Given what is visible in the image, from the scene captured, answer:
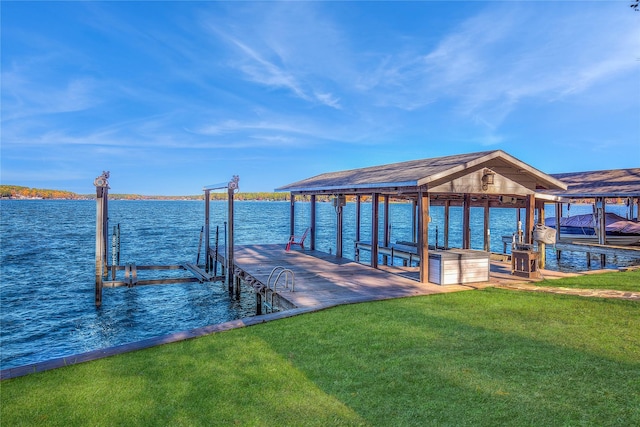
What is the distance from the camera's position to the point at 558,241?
20781 millimetres

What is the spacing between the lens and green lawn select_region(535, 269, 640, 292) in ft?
34.1

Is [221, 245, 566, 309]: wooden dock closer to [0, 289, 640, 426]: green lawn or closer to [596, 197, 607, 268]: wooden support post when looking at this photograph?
[0, 289, 640, 426]: green lawn

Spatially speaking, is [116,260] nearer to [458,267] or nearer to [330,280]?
[330,280]

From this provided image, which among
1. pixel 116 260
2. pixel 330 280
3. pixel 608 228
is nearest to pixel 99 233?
pixel 116 260

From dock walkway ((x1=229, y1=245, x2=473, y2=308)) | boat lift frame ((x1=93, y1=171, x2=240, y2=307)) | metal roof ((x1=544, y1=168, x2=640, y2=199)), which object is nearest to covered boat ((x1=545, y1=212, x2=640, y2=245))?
metal roof ((x1=544, y1=168, x2=640, y2=199))

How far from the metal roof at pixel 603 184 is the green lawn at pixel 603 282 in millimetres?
4999

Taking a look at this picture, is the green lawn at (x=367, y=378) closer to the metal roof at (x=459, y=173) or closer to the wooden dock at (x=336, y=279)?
the wooden dock at (x=336, y=279)

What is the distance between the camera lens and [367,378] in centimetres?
519

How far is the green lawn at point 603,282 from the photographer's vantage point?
34.1 feet

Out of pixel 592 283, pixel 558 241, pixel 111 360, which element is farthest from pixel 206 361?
pixel 558 241

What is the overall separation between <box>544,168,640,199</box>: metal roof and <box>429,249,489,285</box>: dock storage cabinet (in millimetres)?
6651

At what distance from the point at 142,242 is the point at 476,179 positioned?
35.1 meters

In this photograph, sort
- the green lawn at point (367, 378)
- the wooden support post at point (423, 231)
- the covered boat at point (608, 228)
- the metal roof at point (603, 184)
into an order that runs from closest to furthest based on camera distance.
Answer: the green lawn at point (367, 378) < the wooden support post at point (423, 231) < the metal roof at point (603, 184) < the covered boat at point (608, 228)

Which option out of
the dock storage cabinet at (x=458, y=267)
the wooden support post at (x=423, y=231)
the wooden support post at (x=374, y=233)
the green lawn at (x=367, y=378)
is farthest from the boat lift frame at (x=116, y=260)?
the green lawn at (x=367, y=378)
